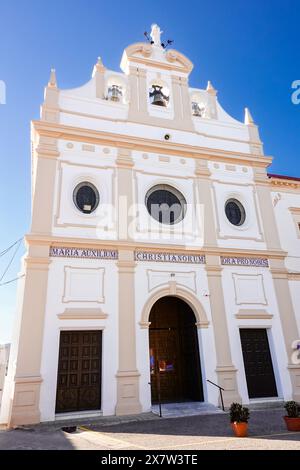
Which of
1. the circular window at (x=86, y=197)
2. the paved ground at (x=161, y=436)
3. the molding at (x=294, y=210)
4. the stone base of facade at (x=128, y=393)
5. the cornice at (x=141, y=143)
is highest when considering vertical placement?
the cornice at (x=141, y=143)

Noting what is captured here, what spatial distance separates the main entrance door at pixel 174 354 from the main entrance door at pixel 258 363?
1.84 metres

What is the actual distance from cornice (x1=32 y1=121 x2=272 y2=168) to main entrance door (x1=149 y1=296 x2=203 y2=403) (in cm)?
631

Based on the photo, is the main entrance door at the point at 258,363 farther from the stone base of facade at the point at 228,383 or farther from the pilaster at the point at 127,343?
the pilaster at the point at 127,343

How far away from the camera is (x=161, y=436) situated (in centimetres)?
724

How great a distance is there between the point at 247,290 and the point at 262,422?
4970mm

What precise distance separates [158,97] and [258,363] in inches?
464

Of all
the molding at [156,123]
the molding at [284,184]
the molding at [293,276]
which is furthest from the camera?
the molding at [284,184]

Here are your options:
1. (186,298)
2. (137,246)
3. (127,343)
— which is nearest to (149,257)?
(137,246)

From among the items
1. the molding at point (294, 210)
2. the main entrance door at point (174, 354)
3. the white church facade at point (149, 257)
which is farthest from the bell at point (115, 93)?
the molding at point (294, 210)

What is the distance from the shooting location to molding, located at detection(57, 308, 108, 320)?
33.6ft

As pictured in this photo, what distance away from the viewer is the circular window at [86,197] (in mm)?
12008

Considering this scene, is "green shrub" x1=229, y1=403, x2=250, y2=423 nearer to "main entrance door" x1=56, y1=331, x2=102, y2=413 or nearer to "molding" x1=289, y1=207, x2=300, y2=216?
"main entrance door" x1=56, y1=331, x2=102, y2=413

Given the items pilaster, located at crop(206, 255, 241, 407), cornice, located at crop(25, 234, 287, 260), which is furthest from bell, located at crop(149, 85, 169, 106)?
pilaster, located at crop(206, 255, 241, 407)

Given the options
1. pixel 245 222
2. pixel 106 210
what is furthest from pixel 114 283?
pixel 245 222
